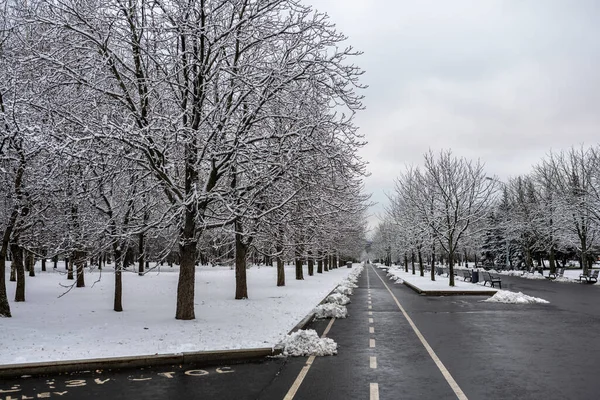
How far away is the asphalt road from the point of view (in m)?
6.61

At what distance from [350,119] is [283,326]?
5.64 m

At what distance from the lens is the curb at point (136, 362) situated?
7.77 meters

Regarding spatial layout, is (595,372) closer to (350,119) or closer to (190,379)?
(190,379)

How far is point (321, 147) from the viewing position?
459 inches

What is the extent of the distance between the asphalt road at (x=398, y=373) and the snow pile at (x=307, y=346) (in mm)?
255

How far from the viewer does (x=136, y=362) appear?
27.4 feet

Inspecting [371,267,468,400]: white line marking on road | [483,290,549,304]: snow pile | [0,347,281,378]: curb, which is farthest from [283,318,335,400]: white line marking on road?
[483,290,549,304]: snow pile

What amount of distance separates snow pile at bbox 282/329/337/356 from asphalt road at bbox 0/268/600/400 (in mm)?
255

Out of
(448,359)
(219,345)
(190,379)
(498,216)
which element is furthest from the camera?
(498,216)

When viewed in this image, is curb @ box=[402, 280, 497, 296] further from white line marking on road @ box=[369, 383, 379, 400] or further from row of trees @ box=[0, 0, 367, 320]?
white line marking on road @ box=[369, 383, 379, 400]

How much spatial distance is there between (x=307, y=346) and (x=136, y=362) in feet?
10.5

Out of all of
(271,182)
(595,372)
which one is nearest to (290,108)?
(271,182)

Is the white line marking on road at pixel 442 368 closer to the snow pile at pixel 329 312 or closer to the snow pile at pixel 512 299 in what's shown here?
the snow pile at pixel 329 312

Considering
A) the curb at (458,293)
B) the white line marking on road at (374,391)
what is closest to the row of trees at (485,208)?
the curb at (458,293)
